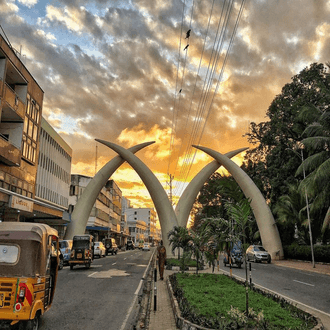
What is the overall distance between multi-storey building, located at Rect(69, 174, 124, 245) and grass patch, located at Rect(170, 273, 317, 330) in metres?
52.8

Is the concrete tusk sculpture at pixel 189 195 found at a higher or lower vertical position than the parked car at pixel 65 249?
higher

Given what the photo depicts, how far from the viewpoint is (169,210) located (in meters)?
42.3

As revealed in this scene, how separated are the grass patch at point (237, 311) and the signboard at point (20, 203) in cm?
1454

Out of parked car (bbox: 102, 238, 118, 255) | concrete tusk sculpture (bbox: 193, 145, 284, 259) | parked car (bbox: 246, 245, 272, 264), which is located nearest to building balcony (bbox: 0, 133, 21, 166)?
parked car (bbox: 246, 245, 272, 264)

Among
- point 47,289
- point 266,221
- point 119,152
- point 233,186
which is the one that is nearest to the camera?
point 47,289

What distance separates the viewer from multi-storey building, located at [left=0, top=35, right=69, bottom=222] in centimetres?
2277

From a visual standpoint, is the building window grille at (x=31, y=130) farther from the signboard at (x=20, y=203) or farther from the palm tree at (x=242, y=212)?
the palm tree at (x=242, y=212)

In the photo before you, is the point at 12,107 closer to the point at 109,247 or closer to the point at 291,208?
the point at 109,247

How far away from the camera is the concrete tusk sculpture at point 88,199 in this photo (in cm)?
4327

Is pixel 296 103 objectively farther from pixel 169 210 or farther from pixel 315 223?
pixel 169 210

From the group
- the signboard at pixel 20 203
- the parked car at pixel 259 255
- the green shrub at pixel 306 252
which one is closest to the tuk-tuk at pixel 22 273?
the signboard at pixel 20 203

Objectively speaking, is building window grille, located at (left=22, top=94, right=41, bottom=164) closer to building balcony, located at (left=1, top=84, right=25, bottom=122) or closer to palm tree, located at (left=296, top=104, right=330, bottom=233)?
building balcony, located at (left=1, top=84, right=25, bottom=122)

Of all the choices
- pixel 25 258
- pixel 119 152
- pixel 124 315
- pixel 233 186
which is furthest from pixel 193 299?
pixel 119 152

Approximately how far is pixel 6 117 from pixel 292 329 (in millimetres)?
25108
